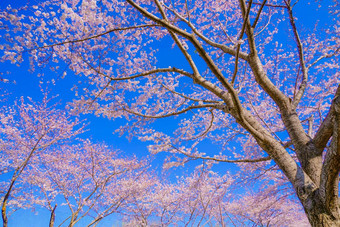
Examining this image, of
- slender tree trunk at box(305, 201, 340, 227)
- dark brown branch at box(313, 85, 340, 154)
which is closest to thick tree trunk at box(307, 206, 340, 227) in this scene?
slender tree trunk at box(305, 201, 340, 227)

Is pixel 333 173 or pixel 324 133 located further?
pixel 324 133

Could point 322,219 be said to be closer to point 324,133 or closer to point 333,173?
point 333,173

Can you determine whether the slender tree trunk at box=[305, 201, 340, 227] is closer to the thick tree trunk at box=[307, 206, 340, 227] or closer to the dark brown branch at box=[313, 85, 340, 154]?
the thick tree trunk at box=[307, 206, 340, 227]

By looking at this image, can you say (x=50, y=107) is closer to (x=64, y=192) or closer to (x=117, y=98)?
(x=64, y=192)

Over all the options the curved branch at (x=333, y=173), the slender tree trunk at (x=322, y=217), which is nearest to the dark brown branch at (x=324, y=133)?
the curved branch at (x=333, y=173)

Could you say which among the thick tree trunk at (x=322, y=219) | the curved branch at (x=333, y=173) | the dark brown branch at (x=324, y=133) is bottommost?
the thick tree trunk at (x=322, y=219)

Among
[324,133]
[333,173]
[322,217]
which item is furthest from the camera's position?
[324,133]

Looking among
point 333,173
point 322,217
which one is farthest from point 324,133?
point 322,217

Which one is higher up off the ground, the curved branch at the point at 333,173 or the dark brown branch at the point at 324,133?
the dark brown branch at the point at 324,133

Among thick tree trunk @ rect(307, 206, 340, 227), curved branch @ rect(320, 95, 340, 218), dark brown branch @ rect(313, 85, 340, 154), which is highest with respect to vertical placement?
dark brown branch @ rect(313, 85, 340, 154)

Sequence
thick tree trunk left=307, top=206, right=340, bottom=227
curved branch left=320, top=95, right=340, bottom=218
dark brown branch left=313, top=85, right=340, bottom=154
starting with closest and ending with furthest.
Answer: curved branch left=320, top=95, right=340, bottom=218
thick tree trunk left=307, top=206, right=340, bottom=227
dark brown branch left=313, top=85, right=340, bottom=154

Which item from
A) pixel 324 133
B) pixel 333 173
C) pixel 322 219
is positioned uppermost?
pixel 324 133

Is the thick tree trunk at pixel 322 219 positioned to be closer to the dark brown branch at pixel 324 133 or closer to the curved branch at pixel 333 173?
the curved branch at pixel 333 173

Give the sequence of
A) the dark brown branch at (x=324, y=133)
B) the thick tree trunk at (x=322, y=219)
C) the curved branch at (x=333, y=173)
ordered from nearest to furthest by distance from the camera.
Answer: the curved branch at (x=333, y=173) < the thick tree trunk at (x=322, y=219) < the dark brown branch at (x=324, y=133)
